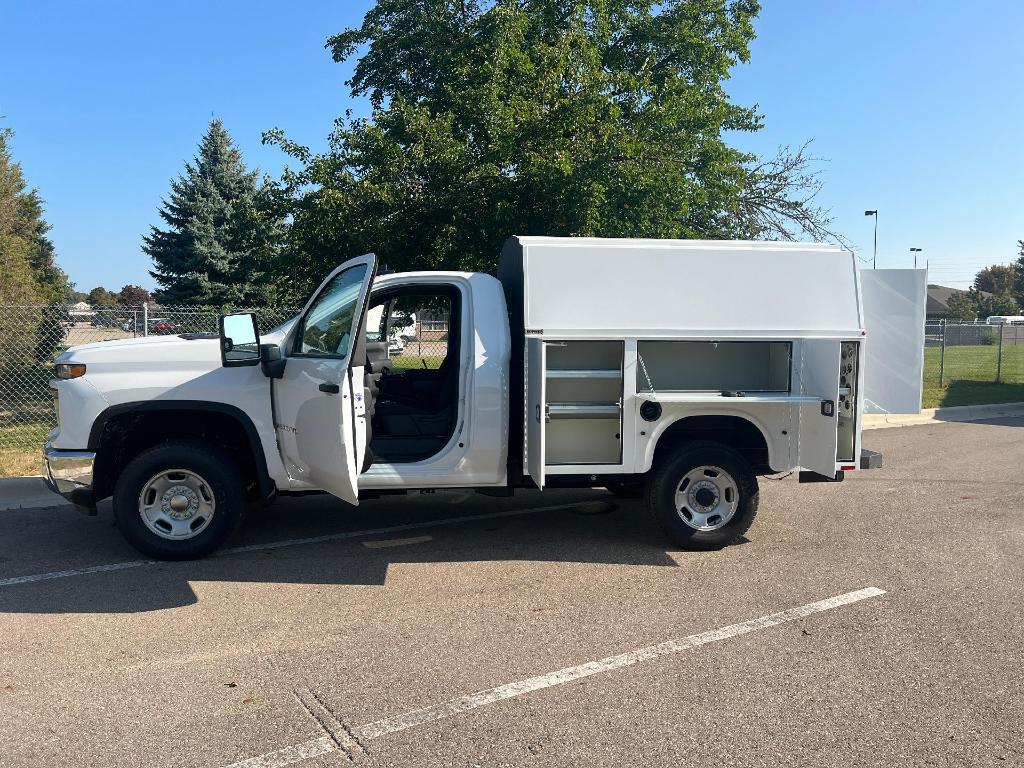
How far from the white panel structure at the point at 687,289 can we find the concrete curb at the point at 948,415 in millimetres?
8202

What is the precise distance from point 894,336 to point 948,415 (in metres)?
9.88

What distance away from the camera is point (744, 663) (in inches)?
160

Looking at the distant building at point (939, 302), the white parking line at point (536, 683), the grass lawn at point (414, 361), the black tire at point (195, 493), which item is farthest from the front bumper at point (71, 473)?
the distant building at point (939, 302)

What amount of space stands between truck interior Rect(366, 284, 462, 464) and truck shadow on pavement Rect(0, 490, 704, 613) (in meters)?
0.83

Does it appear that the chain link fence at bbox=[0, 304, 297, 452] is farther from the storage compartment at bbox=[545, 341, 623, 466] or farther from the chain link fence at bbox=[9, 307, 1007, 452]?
the storage compartment at bbox=[545, 341, 623, 466]

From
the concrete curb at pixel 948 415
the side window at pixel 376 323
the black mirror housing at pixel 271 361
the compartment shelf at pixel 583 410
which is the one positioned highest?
the side window at pixel 376 323

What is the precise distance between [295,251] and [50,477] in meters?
6.26

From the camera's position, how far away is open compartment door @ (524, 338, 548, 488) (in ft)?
18.1

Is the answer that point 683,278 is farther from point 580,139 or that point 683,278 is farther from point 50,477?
point 580,139

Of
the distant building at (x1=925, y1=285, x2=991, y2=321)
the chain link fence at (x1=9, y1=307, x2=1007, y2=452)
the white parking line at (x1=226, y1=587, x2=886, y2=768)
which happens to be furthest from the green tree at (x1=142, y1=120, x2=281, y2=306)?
the distant building at (x1=925, y1=285, x2=991, y2=321)

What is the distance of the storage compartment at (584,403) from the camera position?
5758 millimetres

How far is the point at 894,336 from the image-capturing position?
637cm

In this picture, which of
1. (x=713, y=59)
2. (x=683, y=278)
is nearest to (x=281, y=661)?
(x=683, y=278)

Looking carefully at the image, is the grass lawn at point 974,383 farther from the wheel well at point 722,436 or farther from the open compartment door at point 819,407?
the open compartment door at point 819,407
